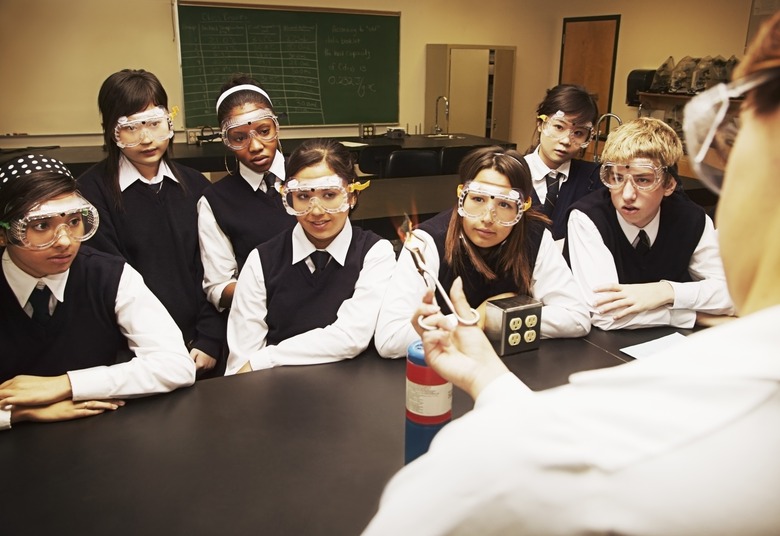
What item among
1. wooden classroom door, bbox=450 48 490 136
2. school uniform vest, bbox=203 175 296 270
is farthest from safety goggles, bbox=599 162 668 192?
wooden classroom door, bbox=450 48 490 136

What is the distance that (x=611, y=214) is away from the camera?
8.52 ft

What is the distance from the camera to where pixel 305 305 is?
2.27m

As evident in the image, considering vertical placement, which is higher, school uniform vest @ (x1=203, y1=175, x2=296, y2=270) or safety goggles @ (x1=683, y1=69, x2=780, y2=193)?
safety goggles @ (x1=683, y1=69, x2=780, y2=193)

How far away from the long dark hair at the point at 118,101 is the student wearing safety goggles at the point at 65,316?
70 cm

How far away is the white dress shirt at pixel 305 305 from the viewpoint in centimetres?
201

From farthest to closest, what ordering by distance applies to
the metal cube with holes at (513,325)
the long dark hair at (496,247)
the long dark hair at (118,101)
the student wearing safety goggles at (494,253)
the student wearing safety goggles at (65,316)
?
the long dark hair at (118,101) < the long dark hair at (496,247) < the student wearing safety goggles at (494,253) < the metal cube with holes at (513,325) < the student wearing safety goggles at (65,316)

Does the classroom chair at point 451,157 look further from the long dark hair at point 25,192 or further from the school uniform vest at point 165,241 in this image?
the long dark hair at point 25,192

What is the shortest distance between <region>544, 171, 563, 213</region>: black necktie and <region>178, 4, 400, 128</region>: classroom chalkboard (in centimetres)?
443

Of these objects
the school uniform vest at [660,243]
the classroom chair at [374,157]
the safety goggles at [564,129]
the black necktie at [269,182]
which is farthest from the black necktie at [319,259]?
the classroom chair at [374,157]

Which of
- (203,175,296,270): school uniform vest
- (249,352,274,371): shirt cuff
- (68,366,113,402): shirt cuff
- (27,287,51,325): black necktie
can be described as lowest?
(249,352,274,371): shirt cuff

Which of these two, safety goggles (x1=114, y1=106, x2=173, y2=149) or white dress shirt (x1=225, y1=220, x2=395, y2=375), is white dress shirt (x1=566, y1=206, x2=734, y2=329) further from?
safety goggles (x1=114, y1=106, x2=173, y2=149)

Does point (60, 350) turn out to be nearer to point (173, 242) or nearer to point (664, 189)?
point (173, 242)

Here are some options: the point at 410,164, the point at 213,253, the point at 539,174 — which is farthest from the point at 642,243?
the point at 410,164

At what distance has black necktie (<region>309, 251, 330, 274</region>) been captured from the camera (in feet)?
7.52
